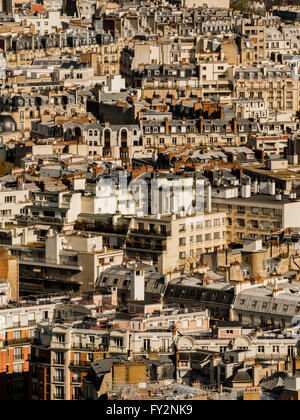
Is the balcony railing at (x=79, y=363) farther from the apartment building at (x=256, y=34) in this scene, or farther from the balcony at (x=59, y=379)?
the apartment building at (x=256, y=34)

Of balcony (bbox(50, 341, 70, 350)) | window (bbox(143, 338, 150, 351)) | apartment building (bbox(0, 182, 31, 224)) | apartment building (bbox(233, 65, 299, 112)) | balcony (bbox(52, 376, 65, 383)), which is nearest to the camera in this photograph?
balcony (bbox(52, 376, 65, 383))

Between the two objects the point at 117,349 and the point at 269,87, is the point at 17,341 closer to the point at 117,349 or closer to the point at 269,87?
the point at 117,349

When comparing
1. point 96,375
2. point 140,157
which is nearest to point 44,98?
point 140,157

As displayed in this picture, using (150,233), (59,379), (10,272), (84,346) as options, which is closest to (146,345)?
(84,346)

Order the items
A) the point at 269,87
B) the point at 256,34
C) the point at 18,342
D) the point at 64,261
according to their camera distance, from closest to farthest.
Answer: the point at 18,342 < the point at 64,261 < the point at 269,87 < the point at 256,34

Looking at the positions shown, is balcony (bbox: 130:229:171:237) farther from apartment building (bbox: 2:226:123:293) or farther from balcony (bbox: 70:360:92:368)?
balcony (bbox: 70:360:92:368)

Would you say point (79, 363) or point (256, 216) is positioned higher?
point (79, 363)

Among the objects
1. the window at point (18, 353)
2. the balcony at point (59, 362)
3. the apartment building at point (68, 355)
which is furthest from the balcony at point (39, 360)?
the window at point (18, 353)

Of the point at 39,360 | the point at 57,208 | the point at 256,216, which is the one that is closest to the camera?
the point at 39,360

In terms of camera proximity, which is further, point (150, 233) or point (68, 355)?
point (150, 233)

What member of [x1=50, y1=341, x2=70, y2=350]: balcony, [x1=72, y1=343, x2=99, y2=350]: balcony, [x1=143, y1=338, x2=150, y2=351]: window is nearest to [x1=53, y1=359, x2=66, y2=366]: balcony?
[x1=50, y1=341, x2=70, y2=350]: balcony

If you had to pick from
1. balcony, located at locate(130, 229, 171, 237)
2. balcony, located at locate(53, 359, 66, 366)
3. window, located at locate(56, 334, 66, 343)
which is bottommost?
balcony, located at locate(130, 229, 171, 237)

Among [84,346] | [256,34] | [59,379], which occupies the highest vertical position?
[84,346]
